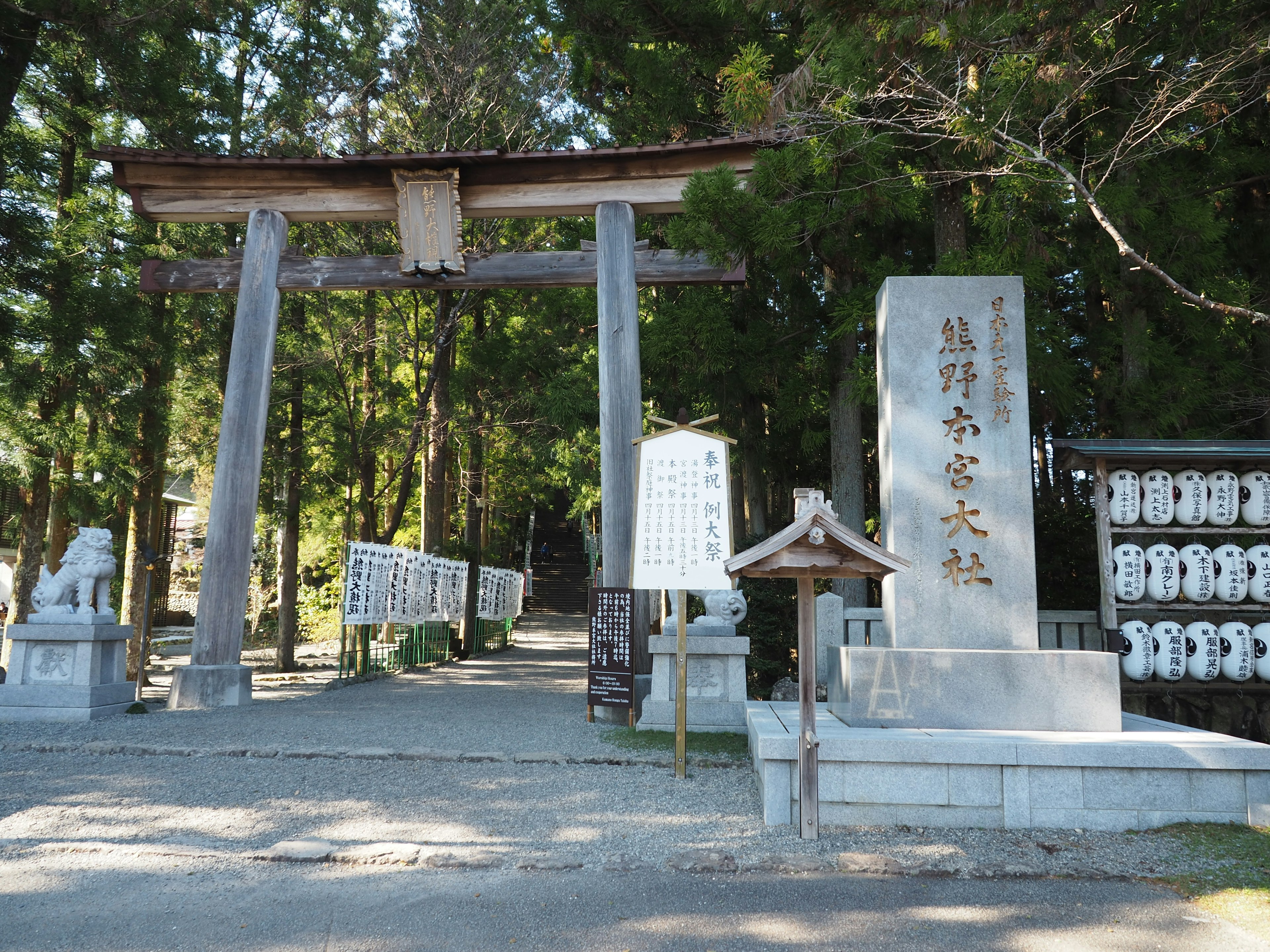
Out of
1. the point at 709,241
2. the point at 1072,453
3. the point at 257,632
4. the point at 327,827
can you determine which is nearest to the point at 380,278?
the point at 709,241

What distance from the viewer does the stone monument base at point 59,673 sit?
292 inches

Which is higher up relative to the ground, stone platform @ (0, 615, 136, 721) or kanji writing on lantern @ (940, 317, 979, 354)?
kanji writing on lantern @ (940, 317, 979, 354)

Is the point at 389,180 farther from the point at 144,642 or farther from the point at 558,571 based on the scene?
the point at 558,571

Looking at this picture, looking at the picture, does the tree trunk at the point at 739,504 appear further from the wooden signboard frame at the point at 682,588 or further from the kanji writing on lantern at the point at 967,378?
the kanji writing on lantern at the point at 967,378

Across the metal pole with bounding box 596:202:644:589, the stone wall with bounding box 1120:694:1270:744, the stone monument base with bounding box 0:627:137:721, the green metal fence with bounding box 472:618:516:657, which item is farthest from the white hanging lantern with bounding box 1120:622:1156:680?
the green metal fence with bounding box 472:618:516:657

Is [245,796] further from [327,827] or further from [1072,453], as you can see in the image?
[1072,453]

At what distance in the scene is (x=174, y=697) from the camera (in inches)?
322

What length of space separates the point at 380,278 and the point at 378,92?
5433mm

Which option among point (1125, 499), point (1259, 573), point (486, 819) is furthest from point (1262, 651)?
point (486, 819)

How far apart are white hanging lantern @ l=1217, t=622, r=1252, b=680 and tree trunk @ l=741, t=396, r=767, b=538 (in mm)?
5691

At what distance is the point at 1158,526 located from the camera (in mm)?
7082

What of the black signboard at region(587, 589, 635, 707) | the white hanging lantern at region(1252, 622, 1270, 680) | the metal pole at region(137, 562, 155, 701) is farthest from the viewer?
the metal pole at region(137, 562, 155, 701)

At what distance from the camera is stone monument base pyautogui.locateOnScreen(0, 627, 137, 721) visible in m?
7.42

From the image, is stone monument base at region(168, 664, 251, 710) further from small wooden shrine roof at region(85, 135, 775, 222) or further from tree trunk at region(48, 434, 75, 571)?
small wooden shrine roof at region(85, 135, 775, 222)
